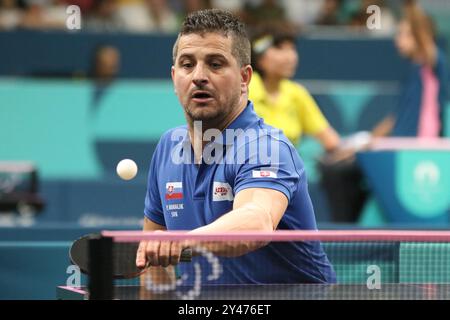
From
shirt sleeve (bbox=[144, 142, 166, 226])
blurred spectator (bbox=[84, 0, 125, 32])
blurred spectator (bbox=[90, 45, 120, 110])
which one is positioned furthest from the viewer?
blurred spectator (bbox=[84, 0, 125, 32])

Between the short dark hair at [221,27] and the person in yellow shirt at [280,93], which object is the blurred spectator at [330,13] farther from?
the short dark hair at [221,27]

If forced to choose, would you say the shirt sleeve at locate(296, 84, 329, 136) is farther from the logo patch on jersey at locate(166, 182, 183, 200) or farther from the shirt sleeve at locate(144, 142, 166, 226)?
the logo patch on jersey at locate(166, 182, 183, 200)

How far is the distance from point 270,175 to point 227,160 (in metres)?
0.24

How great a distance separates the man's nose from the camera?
12.1ft

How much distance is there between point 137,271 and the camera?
3.14 metres

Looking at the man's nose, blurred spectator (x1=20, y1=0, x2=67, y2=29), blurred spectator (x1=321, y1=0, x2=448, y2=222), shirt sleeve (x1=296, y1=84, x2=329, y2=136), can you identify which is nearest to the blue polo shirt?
the man's nose

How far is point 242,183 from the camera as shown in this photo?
359cm

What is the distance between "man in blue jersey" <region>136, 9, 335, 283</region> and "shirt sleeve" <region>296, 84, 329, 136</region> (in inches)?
170

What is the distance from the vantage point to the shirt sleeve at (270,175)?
355 cm

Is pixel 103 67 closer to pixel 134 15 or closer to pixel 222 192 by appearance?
pixel 134 15

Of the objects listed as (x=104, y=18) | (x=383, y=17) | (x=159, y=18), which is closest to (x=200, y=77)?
(x=104, y=18)

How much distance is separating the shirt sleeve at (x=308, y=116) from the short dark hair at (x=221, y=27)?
4.47 metres

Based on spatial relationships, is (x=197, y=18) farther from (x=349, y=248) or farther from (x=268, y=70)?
(x=268, y=70)
